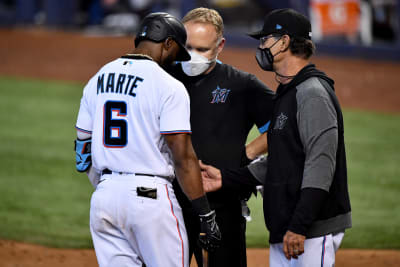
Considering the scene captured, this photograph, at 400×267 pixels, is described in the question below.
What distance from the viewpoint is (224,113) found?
3.94 metres

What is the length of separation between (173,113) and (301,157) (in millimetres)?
724

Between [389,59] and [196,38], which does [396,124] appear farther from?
[196,38]

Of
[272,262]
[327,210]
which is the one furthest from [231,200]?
[327,210]

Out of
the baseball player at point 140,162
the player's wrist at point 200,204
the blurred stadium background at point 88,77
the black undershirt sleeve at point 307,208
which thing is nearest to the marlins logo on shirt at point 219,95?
the baseball player at point 140,162

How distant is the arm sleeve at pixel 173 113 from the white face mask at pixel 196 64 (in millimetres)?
737

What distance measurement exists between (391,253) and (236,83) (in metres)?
3.06

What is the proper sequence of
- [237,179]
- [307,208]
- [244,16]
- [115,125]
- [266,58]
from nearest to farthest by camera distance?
1. [307,208]
2. [115,125]
3. [266,58]
4. [237,179]
5. [244,16]

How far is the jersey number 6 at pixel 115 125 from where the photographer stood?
327cm

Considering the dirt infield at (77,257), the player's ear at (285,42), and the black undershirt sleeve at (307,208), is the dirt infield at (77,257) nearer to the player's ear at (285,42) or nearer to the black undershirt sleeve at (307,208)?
the black undershirt sleeve at (307,208)

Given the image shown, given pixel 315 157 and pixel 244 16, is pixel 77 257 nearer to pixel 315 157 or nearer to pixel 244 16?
pixel 315 157

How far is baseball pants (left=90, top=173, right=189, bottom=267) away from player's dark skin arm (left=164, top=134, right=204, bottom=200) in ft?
0.33

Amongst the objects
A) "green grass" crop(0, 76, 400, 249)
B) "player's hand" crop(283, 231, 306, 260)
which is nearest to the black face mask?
"player's hand" crop(283, 231, 306, 260)

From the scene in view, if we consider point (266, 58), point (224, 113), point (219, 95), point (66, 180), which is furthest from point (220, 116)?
point (66, 180)

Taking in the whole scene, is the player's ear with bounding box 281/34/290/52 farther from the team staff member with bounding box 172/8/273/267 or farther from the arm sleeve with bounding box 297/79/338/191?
the team staff member with bounding box 172/8/273/267
